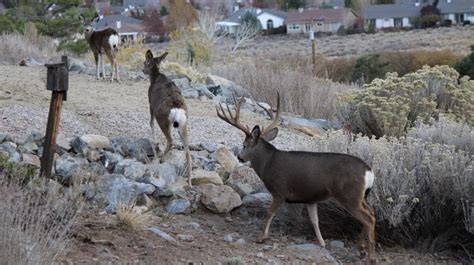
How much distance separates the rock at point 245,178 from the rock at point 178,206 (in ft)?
3.07

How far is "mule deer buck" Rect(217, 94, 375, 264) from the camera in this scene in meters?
8.79

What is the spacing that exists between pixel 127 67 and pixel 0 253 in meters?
15.2

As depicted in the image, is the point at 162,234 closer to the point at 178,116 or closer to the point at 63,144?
the point at 178,116

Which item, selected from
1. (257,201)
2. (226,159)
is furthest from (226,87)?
(257,201)

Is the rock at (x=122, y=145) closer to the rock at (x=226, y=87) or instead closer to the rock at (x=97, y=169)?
the rock at (x=97, y=169)

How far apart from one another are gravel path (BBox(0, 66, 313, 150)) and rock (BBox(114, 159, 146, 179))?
186 centimetres

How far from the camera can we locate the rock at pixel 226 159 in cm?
1182

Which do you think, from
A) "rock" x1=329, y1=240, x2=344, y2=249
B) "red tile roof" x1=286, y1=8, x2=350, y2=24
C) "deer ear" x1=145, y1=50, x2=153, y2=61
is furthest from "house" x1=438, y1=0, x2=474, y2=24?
"rock" x1=329, y1=240, x2=344, y2=249

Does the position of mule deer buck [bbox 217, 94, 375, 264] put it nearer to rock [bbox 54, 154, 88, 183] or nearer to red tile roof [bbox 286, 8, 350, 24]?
rock [bbox 54, 154, 88, 183]

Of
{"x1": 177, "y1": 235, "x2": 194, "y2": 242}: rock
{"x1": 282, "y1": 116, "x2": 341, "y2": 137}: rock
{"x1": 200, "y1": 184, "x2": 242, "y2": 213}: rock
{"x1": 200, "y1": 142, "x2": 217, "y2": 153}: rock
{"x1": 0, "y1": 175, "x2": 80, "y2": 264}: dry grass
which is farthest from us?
{"x1": 282, "y1": 116, "x2": 341, "y2": 137}: rock

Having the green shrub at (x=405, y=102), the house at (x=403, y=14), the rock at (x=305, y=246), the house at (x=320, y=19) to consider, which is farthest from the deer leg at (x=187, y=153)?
the house at (x=403, y=14)

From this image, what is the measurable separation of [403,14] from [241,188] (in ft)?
267

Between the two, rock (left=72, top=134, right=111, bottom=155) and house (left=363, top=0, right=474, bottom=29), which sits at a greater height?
house (left=363, top=0, right=474, bottom=29)

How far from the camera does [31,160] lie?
10.7m
